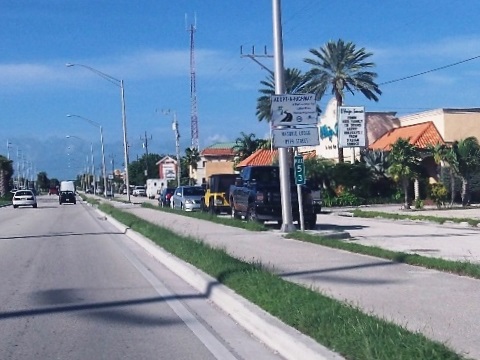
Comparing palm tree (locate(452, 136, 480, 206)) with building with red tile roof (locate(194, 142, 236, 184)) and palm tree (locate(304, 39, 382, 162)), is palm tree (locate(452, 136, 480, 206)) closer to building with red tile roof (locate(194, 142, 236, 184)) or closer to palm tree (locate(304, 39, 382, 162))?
palm tree (locate(304, 39, 382, 162))

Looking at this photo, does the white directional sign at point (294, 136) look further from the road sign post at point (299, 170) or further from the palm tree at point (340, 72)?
the palm tree at point (340, 72)

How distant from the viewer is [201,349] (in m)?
9.24

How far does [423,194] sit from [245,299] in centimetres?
4343

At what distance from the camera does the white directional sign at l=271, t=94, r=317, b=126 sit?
23359 mm

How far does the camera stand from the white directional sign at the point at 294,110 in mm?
23359

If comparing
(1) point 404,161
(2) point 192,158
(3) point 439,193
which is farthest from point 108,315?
(2) point 192,158

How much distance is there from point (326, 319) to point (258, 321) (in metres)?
1.19

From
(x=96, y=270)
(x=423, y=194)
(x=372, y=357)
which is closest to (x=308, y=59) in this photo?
(x=423, y=194)

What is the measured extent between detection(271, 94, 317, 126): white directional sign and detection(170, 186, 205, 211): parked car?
25.4m

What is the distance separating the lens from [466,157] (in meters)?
46.9

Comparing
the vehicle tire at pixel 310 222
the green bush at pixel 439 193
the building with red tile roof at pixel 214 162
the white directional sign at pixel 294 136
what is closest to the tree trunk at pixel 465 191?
the green bush at pixel 439 193

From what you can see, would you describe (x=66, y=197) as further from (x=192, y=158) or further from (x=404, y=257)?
(x=404, y=257)

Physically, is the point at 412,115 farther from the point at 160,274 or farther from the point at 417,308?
the point at 417,308

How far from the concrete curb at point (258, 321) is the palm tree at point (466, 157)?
33.1 m
